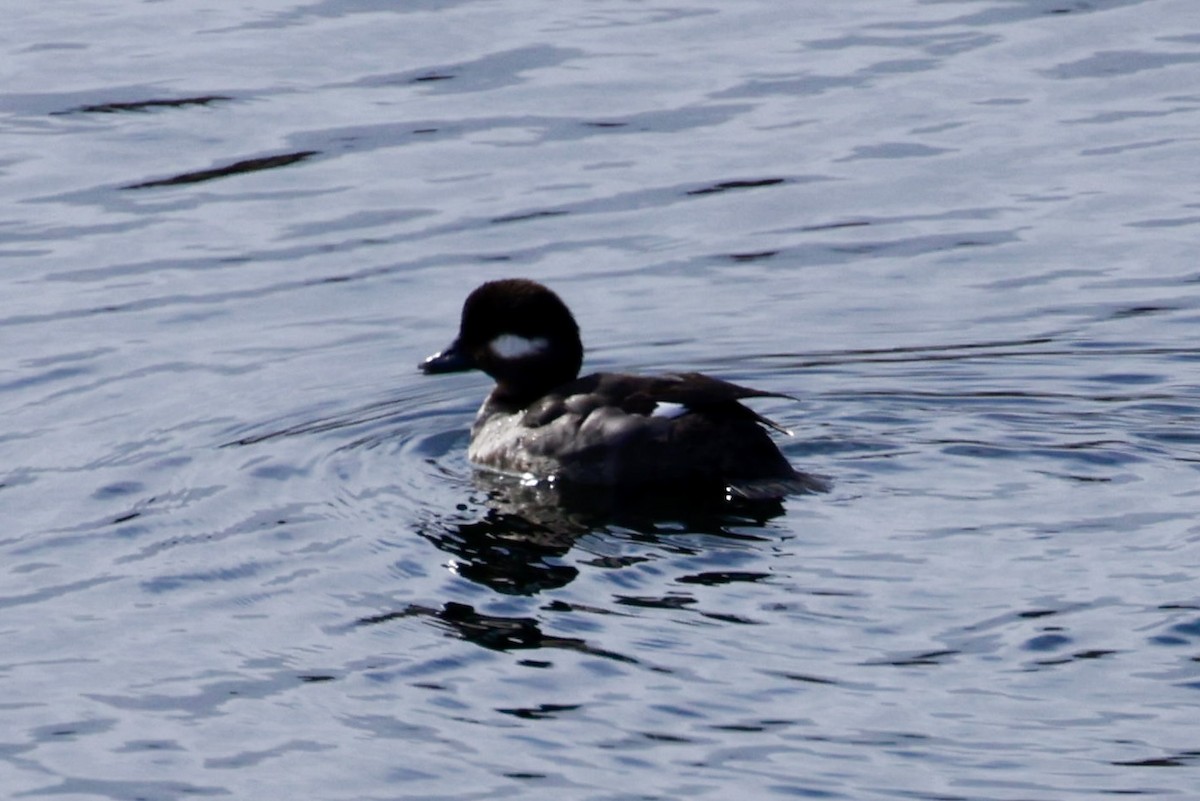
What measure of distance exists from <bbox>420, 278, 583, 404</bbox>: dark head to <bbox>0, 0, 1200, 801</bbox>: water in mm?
399

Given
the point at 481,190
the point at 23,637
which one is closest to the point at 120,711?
the point at 23,637

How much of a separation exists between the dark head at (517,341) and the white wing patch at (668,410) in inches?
38.3

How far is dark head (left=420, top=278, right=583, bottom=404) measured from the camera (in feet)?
37.1

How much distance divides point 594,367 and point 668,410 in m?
2.01

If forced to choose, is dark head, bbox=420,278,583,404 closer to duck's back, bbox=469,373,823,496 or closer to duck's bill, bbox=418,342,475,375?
duck's bill, bbox=418,342,475,375

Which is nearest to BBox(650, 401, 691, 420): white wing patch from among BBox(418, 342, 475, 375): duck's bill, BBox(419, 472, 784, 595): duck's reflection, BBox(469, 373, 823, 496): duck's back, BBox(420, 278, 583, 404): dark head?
BBox(469, 373, 823, 496): duck's back

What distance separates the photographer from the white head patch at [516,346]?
1139 centimetres

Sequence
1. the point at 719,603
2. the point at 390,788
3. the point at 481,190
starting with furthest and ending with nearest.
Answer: the point at 481,190, the point at 719,603, the point at 390,788

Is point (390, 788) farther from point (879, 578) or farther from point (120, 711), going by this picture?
point (879, 578)

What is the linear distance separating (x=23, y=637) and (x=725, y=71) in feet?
26.9

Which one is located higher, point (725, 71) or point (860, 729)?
point (725, 71)

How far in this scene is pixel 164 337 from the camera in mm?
12672

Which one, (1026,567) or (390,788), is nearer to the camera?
(390,788)

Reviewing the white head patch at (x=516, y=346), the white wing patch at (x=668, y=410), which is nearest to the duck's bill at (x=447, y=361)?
the white head patch at (x=516, y=346)
